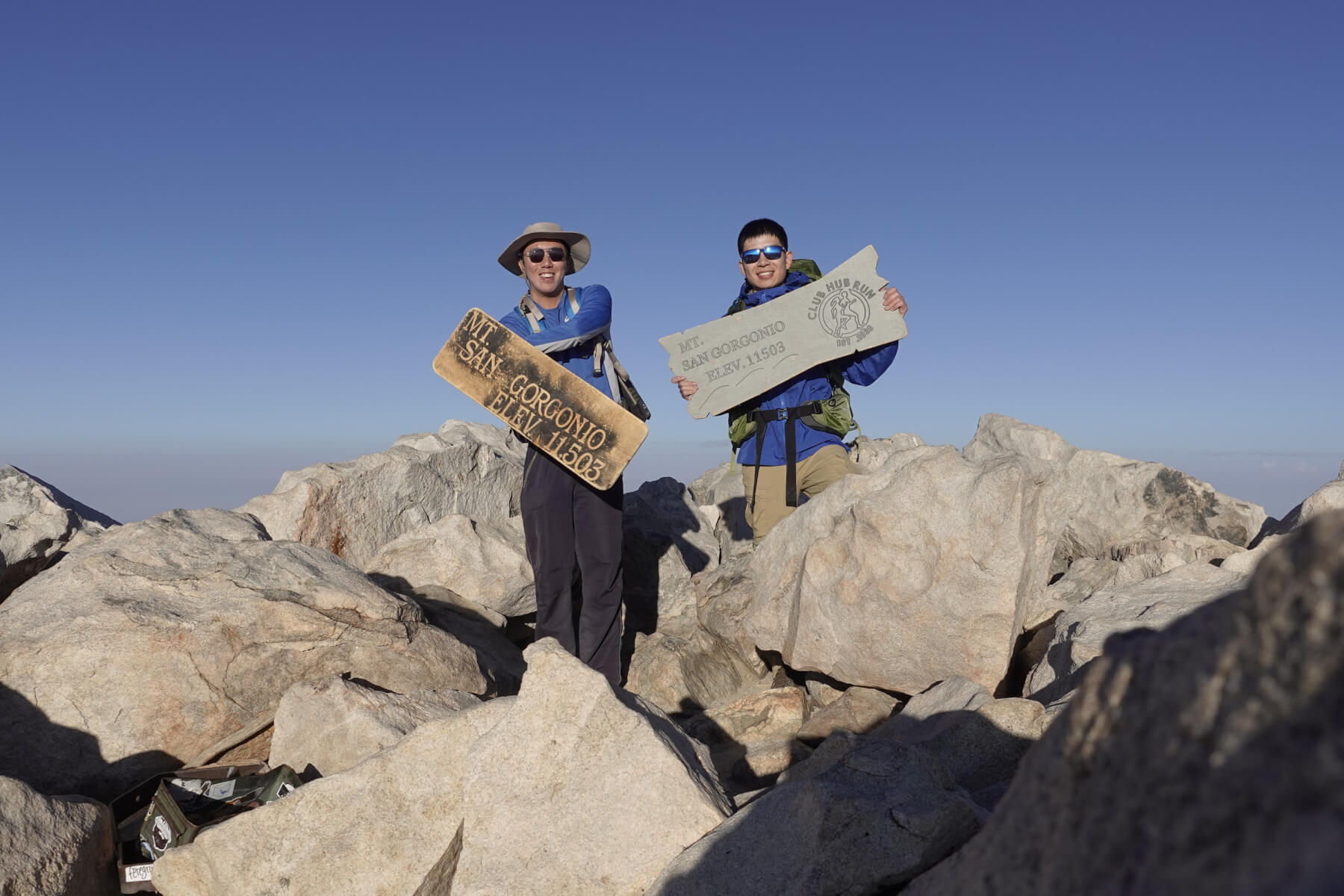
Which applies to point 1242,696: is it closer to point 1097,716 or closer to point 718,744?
point 1097,716

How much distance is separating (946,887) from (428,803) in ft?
7.30

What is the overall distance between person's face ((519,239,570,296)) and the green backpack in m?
1.67

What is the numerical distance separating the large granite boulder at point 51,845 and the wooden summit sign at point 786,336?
4.93 m

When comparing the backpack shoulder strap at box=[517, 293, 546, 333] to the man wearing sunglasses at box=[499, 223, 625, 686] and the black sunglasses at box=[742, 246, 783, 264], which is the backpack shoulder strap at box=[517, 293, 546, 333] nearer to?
the man wearing sunglasses at box=[499, 223, 625, 686]

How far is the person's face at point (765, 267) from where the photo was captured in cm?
741

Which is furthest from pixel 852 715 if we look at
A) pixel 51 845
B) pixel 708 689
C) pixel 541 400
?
pixel 51 845

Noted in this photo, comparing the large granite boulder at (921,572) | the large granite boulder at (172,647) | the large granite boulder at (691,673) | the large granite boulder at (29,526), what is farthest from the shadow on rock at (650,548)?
the large granite boulder at (29,526)

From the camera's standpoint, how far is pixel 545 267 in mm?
6777

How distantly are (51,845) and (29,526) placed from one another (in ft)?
16.5

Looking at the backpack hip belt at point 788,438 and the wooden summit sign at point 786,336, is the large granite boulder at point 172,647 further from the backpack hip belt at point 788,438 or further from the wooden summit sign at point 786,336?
the wooden summit sign at point 786,336

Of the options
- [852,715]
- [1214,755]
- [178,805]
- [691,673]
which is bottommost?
[691,673]

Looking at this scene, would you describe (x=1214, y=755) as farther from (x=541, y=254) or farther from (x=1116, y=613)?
(x=541, y=254)

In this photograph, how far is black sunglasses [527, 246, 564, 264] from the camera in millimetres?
6734

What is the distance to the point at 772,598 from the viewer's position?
662cm
